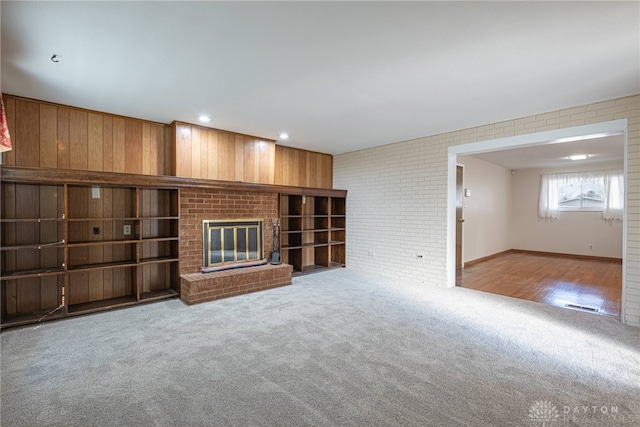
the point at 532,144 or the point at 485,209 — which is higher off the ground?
the point at 532,144

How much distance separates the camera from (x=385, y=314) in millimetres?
3418

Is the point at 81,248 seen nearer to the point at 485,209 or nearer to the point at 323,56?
the point at 323,56

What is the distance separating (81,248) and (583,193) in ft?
34.4

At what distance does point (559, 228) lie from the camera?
7.82 metres

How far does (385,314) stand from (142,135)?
159 inches

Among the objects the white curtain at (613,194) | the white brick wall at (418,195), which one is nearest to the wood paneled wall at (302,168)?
the white brick wall at (418,195)

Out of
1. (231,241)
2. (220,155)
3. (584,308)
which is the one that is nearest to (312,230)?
(231,241)

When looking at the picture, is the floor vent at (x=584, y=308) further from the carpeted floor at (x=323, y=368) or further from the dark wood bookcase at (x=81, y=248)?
the dark wood bookcase at (x=81, y=248)

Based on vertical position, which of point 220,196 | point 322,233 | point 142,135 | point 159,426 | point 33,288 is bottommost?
point 159,426

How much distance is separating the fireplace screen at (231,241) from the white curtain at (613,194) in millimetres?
8199

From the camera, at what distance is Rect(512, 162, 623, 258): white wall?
23.3ft

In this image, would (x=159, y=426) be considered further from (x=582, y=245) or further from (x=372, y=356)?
(x=582, y=245)

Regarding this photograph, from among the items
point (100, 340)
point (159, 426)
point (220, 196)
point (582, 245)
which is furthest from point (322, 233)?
point (582, 245)

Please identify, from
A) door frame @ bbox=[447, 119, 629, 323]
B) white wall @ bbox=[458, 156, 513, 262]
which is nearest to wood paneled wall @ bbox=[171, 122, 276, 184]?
door frame @ bbox=[447, 119, 629, 323]
